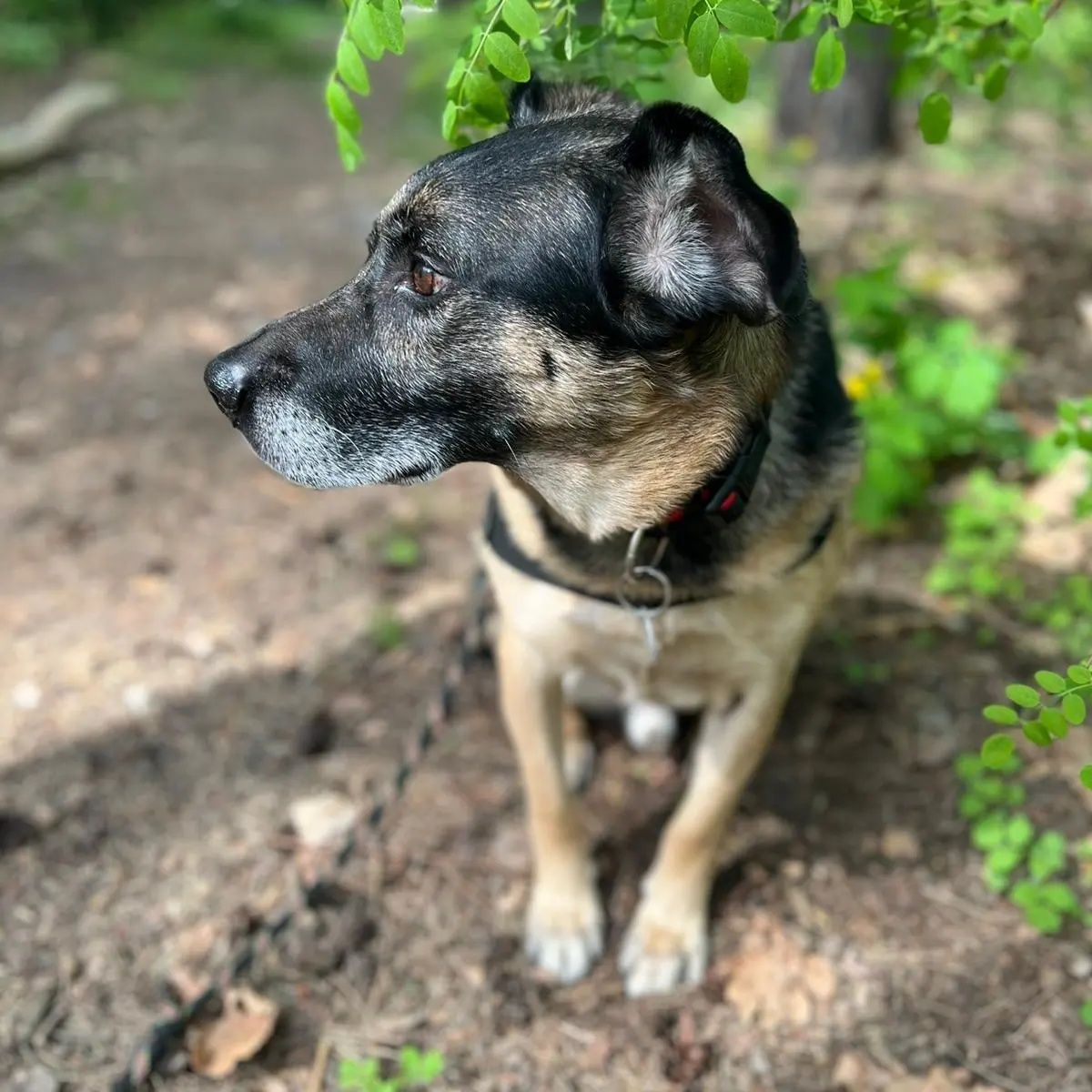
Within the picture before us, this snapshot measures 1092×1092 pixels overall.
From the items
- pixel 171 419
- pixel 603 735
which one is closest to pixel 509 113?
pixel 603 735

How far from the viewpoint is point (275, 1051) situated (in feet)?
8.21

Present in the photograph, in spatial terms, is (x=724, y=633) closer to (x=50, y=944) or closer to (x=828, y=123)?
(x=50, y=944)

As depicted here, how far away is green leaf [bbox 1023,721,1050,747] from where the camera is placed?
160 cm

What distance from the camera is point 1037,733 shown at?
1.62 metres

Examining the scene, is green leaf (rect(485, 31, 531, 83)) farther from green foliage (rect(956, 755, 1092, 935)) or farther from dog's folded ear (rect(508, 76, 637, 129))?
green foliage (rect(956, 755, 1092, 935))

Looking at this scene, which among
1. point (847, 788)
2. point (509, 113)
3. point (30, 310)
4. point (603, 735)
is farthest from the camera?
point (30, 310)

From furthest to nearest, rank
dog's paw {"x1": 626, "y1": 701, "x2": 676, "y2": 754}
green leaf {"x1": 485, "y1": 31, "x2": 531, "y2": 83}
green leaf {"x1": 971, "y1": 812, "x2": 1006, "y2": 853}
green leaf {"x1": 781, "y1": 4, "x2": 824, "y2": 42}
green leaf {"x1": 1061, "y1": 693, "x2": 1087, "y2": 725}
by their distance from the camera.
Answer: dog's paw {"x1": 626, "y1": 701, "x2": 676, "y2": 754}, green leaf {"x1": 971, "y1": 812, "x2": 1006, "y2": 853}, green leaf {"x1": 781, "y1": 4, "x2": 824, "y2": 42}, green leaf {"x1": 485, "y1": 31, "x2": 531, "y2": 83}, green leaf {"x1": 1061, "y1": 693, "x2": 1087, "y2": 725}

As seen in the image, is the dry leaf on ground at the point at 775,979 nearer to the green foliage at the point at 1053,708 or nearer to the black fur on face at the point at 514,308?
the green foliage at the point at 1053,708

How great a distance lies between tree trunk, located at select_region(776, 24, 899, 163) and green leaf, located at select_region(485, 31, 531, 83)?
5.80 m

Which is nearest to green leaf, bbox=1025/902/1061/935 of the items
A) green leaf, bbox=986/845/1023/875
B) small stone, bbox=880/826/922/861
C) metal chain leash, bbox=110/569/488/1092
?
green leaf, bbox=986/845/1023/875

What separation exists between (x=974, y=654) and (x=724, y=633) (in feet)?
5.22

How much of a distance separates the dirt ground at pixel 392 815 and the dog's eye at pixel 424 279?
1.72 metres

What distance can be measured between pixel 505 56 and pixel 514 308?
19.4 inches

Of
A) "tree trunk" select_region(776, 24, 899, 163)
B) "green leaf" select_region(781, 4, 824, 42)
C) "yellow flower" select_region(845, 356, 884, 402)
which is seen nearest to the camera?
"green leaf" select_region(781, 4, 824, 42)
